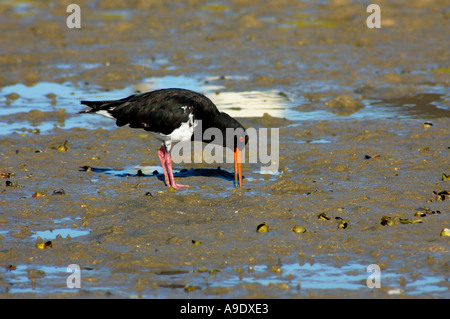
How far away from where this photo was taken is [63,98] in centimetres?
1584

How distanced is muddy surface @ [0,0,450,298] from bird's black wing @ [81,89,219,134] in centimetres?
92

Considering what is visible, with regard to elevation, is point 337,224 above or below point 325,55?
below

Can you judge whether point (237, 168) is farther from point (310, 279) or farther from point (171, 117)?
point (310, 279)

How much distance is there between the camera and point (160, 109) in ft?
34.0

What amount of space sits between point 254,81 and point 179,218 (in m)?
8.71

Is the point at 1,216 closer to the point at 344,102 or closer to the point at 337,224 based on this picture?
the point at 337,224

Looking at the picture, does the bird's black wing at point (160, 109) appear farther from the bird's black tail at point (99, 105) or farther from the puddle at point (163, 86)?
the puddle at point (163, 86)

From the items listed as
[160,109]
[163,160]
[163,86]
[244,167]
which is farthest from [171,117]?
[163,86]

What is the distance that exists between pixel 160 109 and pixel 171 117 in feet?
0.71

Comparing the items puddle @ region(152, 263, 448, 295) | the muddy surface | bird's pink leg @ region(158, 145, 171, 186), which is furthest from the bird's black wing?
puddle @ region(152, 263, 448, 295)

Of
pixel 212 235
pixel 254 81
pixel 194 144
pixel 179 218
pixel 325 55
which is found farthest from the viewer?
pixel 325 55

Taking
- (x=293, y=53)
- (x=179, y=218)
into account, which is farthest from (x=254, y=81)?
(x=179, y=218)

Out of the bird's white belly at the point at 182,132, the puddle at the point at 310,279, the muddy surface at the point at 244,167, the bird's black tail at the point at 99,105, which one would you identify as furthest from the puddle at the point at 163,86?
the puddle at the point at 310,279

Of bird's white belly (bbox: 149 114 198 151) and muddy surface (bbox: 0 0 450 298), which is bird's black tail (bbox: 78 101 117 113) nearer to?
bird's white belly (bbox: 149 114 198 151)
